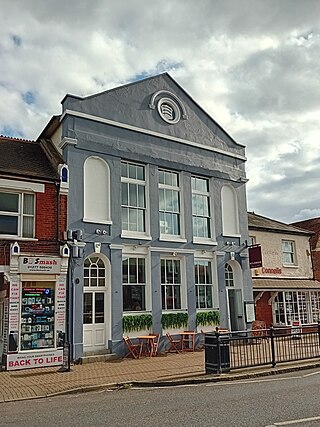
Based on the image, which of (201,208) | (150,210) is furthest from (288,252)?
(150,210)

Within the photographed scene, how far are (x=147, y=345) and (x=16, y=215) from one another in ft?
22.2

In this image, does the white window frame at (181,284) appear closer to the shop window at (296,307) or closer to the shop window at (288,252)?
the shop window at (296,307)

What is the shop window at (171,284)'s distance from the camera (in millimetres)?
18125

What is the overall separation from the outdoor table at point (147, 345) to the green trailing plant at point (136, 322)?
0.40m

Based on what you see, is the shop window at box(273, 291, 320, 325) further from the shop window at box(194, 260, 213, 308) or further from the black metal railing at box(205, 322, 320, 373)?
the black metal railing at box(205, 322, 320, 373)

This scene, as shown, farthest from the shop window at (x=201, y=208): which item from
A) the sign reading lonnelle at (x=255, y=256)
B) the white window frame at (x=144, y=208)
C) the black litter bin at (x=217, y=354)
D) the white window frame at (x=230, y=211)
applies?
the black litter bin at (x=217, y=354)

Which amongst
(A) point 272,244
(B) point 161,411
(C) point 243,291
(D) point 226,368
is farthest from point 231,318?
(B) point 161,411

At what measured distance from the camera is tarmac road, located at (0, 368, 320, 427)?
7141 mm

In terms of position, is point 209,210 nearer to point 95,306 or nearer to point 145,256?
point 145,256

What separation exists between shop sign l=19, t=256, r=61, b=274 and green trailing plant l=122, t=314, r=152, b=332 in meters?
3.37

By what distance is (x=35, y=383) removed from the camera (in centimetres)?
1159

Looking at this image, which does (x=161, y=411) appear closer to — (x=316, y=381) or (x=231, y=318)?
(x=316, y=381)

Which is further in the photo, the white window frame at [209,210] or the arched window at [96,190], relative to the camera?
the white window frame at [209,210]

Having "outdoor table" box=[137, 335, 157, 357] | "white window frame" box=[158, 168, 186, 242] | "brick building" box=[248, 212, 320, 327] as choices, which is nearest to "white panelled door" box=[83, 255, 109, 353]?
"outdoor table" box=[137, 335, 157, 357]
